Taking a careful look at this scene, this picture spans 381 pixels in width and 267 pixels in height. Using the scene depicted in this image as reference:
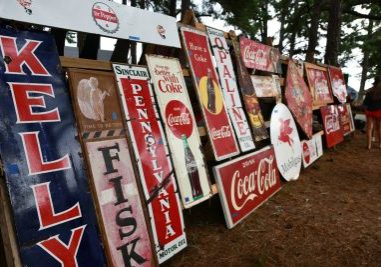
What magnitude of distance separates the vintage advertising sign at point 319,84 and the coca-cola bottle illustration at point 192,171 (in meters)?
4.69

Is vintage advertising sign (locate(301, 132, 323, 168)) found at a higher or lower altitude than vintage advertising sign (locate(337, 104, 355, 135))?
lower

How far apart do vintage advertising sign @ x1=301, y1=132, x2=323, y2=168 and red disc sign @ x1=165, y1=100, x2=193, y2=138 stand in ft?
10.4

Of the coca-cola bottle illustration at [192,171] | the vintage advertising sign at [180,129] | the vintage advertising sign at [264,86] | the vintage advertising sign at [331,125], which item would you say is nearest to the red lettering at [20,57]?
the vintage advertising sign at [180,129]

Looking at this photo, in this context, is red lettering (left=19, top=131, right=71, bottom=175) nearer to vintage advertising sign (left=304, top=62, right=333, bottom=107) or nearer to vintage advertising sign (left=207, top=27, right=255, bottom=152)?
vintage advertising sign (left=207, top=27, right=255, bottom=152)

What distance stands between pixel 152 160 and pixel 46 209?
1.05 m

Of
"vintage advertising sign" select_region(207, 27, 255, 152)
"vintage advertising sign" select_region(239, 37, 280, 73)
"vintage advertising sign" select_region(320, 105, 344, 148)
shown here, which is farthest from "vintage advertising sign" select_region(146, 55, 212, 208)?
"vintage advertising sign" select_region(320, 105, 344, 148)

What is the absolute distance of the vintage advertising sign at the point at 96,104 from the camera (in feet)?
8.72

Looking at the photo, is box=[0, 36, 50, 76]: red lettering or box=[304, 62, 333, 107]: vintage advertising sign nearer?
box=[0, 36, 50, 76]: red lettering

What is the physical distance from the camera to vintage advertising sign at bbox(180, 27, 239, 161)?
402 cm

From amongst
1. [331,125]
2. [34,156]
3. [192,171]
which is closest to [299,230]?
[192,171]

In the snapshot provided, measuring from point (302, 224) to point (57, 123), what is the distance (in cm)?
279

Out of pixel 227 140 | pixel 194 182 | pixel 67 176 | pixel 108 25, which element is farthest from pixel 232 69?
pixel 67 176

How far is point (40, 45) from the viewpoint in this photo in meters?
2.53

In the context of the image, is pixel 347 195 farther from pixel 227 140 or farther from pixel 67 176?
pixel 67 176
